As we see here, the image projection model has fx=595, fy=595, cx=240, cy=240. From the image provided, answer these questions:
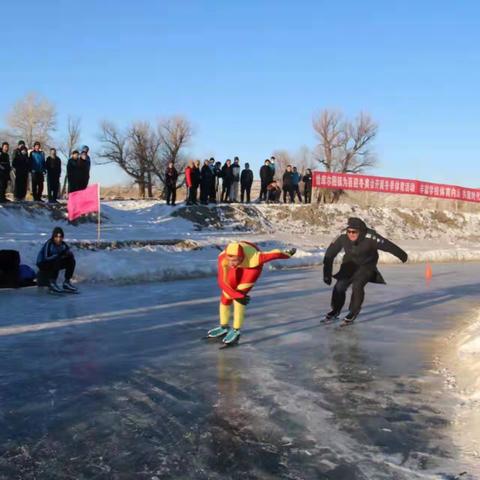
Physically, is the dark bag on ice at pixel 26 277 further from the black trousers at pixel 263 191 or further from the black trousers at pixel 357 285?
the black trousers at pixel 263 191

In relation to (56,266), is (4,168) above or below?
above

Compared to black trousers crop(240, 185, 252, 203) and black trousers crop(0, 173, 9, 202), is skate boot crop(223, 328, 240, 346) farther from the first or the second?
black trousers crop(240, 185, 252, 203)

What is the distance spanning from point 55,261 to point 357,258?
609 centimetres

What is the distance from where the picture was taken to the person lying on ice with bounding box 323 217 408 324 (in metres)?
9.00

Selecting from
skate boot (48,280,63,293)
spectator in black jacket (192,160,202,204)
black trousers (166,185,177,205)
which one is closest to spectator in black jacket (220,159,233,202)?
spectator in black jacket (192,160,202,204)

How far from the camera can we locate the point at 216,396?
5379mm

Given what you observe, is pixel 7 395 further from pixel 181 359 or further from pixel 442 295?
pixel 442 295

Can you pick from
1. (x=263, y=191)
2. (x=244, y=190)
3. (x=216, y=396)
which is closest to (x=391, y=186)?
(x=263, y=191)

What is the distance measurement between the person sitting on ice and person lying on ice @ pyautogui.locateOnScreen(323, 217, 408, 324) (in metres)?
5.40

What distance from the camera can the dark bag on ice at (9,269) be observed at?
1176 cm

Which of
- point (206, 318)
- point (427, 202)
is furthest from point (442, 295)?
point (427, 202)

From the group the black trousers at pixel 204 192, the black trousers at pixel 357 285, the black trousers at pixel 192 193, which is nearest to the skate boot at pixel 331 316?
the black trousers at pixel 357 285

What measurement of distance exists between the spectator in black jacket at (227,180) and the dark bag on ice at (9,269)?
14.2 m

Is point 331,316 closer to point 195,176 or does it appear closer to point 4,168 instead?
point 4,168
